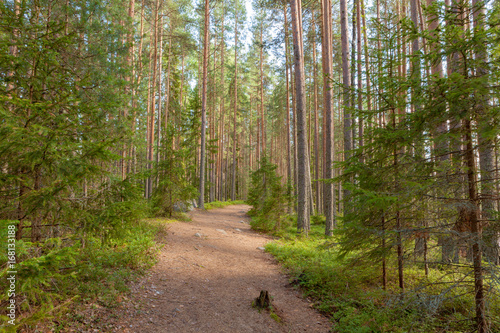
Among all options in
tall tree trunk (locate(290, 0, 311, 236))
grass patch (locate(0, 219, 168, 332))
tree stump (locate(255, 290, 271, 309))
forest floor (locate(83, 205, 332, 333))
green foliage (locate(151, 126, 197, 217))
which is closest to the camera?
grass patch (locate(0, 219, 168, 332))

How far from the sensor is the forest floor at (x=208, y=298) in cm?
400

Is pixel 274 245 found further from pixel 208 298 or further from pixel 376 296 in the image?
pixel 376 296

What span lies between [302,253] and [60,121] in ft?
23.6

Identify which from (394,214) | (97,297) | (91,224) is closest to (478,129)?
(394,214)

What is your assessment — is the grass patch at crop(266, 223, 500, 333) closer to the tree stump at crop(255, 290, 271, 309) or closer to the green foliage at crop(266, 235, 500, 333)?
the green foliage at crop(266, 235, 500, 333)

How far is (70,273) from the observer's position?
103 inches

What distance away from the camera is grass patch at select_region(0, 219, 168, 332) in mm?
2201

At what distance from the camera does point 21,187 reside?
288 centimetres

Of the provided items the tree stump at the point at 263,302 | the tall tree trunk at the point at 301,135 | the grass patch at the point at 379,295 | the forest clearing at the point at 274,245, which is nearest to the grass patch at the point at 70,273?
the forest clearing at the point at 274,245

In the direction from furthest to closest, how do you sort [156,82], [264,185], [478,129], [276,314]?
[156,82], [264,185], [276,314], [478,129]

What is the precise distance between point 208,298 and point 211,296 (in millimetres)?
123

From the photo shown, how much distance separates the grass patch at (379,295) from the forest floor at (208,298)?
0.43 metres

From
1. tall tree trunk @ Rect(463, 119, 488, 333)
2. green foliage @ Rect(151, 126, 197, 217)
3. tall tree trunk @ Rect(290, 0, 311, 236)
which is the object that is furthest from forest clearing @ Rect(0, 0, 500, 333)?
green foliage @ Rect(151, 126, 197, 217)

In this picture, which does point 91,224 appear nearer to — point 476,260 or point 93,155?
point 93,155
